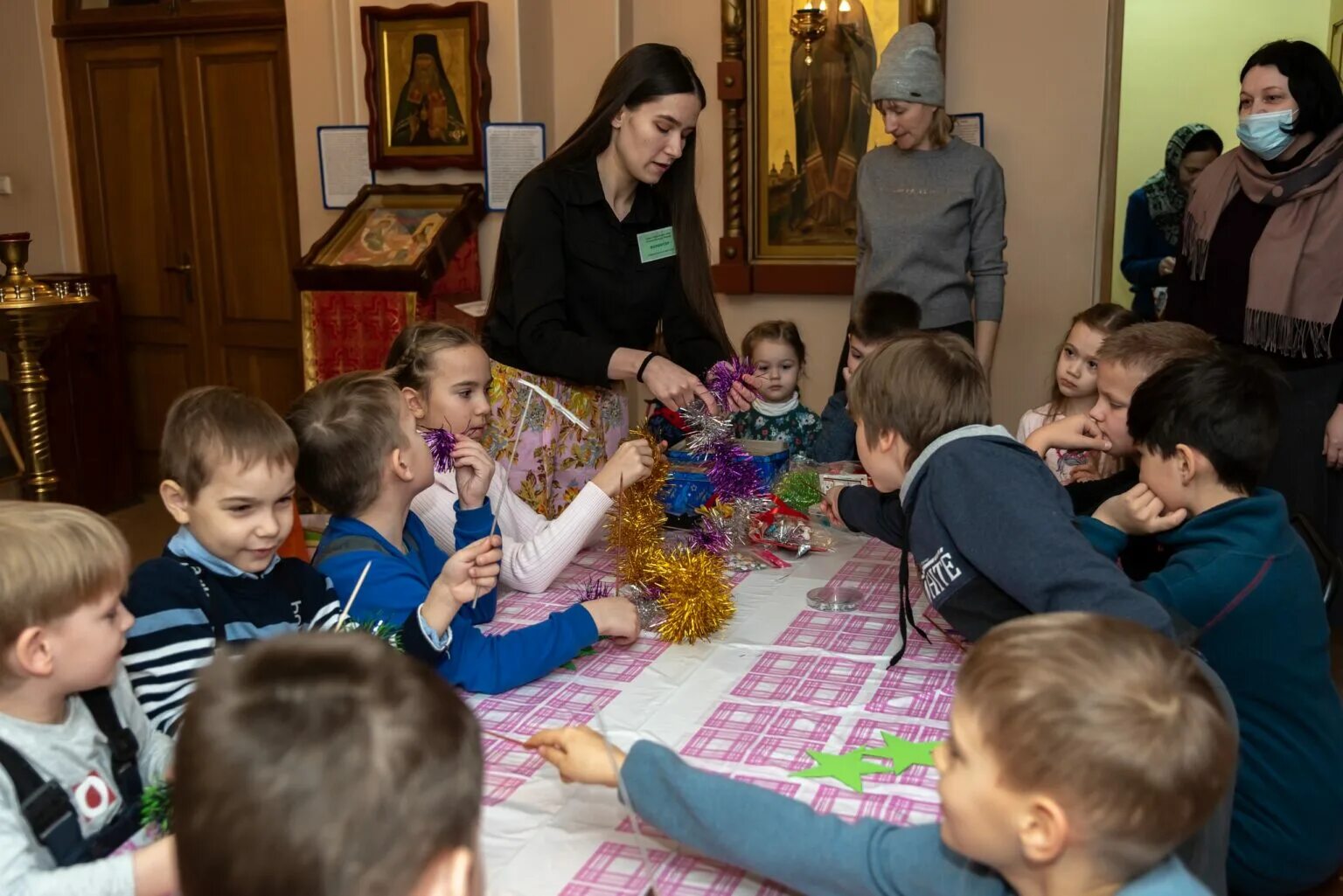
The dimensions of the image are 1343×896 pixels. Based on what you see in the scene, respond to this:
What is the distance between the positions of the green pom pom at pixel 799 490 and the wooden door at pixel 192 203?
4.30m

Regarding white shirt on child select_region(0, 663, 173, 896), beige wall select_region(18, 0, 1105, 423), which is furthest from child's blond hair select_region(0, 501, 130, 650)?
beige wall select_region(18, 0, 1105, 423)

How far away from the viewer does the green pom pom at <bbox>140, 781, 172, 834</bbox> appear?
136cm

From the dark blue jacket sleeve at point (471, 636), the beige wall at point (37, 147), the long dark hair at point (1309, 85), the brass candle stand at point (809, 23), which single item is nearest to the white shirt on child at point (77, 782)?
the dark blue jacket sleeve at point (471, 636)

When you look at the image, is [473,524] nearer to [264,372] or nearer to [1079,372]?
[1079,372]

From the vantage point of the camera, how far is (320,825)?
769 millimetres

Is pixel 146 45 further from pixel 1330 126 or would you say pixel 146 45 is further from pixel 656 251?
pixel 1330 126

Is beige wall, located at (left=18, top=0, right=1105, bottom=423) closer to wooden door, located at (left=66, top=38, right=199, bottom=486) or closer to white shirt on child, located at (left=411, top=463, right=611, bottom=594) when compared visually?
wooden door, located at (left=66, top=38, right=199, bottom=486)

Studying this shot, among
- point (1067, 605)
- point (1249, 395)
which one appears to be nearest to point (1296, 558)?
point (1249, 395)

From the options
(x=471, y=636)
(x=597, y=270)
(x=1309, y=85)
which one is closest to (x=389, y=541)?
(x=471, y=636)

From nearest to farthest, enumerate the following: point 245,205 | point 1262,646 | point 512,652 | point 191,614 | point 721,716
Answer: point 191,614 < point 721,716 < point 512,652 < point 1262,646 < point 245,205

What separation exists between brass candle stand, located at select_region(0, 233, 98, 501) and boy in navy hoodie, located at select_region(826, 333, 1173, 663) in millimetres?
3299

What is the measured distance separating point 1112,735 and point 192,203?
648 cm

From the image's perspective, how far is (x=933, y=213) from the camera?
164 inches

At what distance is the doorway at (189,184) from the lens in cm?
627
